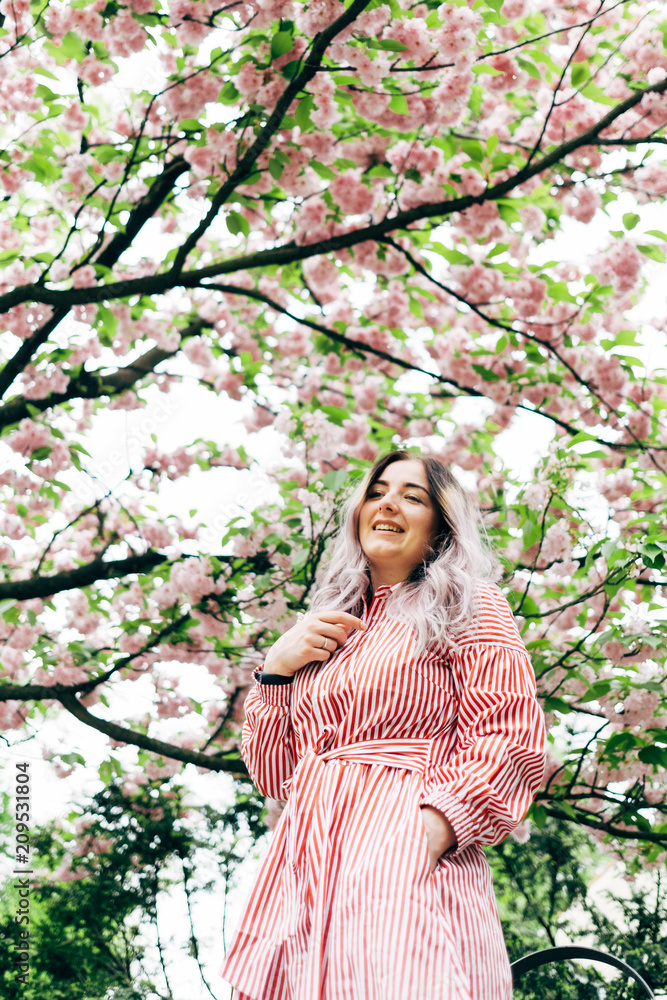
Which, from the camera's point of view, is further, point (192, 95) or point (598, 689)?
point (192, 95)

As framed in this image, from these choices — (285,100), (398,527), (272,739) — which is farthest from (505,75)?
(272,739)

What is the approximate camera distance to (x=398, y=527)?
1780 millimetres

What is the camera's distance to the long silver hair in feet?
4.96

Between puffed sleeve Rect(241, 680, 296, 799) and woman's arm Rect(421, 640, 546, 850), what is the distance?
13.4 inches

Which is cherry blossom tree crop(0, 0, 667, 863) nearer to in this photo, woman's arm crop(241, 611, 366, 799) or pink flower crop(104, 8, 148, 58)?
pink flower crop(104, 8, 148, 58)

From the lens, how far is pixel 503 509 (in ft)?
9.73

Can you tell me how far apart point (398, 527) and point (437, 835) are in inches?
28.0

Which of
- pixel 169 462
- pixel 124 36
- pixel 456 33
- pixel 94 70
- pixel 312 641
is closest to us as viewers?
pixel 312 641

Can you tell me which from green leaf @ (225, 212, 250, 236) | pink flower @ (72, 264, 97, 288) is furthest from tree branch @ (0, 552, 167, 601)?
green leaf @ (225, 212, 250, 236)

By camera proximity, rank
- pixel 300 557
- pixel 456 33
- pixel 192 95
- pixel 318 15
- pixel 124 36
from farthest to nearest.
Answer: pixel 192 95 → pixel 124 36 → pixel 300 557 → pixel 456 33 → pixel 318 15

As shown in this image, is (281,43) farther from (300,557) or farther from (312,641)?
(312,641)

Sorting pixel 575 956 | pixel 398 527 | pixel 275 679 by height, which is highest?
pixel 398 527

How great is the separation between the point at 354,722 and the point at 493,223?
265cm

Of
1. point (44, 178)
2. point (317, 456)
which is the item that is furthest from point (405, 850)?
point (44, 178)
